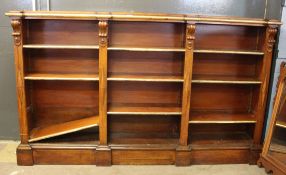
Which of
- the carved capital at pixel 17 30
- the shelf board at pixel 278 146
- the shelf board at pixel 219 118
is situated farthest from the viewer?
the shelf board at pixel 219 118

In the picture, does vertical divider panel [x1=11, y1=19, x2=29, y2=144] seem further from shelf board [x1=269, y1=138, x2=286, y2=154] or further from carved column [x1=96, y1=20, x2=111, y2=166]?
shelf board [x1=269, y1=138, x2=286, y2=154]

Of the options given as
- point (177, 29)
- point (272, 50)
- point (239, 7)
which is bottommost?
point (272, 50)

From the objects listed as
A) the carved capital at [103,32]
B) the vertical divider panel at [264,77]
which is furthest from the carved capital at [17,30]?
the vertical divider panel at [264,77]

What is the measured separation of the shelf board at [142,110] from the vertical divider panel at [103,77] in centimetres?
10

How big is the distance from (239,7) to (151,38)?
1054 millimetres

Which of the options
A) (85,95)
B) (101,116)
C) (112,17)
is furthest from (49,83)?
(112,17)

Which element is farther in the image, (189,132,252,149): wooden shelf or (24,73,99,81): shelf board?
(189,132,252,149): wooden shelf

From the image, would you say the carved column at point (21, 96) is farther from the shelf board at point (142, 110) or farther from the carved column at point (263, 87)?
the carved column at point (263, 87)

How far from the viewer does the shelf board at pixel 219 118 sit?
2.88 m

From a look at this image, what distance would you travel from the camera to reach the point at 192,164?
115 inches

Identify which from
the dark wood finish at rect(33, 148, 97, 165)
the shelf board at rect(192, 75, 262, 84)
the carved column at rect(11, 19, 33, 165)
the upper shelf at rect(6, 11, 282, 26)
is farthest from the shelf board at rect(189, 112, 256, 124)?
the carved column at rect(11, 19, 33, 165)

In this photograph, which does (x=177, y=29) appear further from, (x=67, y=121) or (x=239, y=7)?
(x=67, y=121)

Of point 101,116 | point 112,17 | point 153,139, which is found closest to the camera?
point 112,17

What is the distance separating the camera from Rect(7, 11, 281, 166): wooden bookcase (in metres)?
2.76
